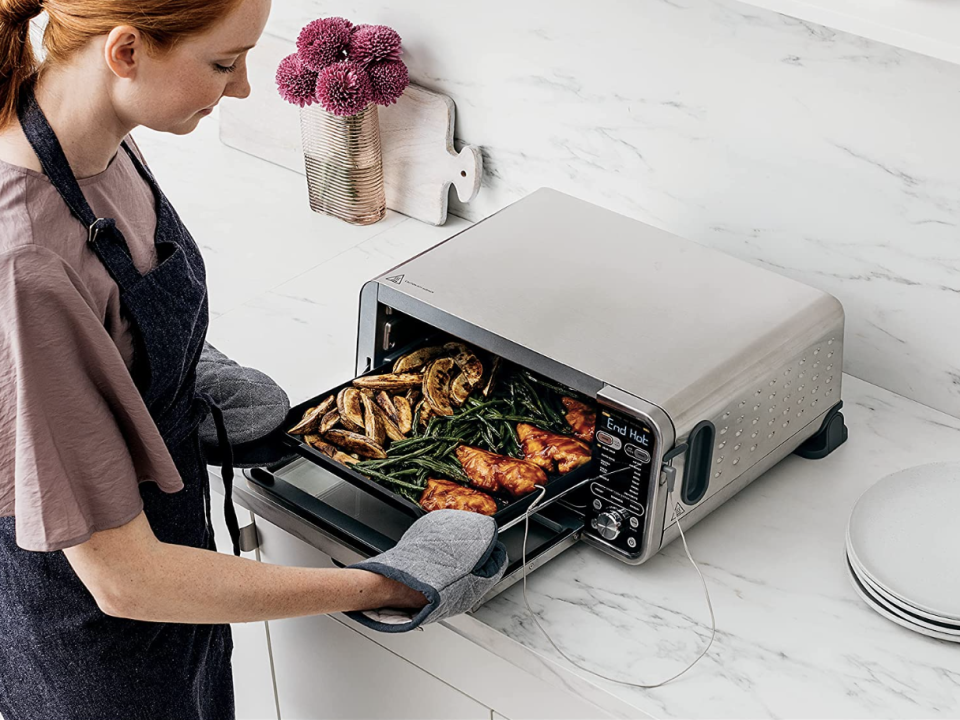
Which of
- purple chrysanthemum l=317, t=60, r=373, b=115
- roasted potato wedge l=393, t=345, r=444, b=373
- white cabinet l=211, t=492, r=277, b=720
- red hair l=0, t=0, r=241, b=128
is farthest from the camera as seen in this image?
purple chrysanthemum l=317, t=60, r=373, b=115

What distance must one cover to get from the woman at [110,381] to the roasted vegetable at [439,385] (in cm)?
19

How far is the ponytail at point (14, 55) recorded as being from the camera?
36.6 inches

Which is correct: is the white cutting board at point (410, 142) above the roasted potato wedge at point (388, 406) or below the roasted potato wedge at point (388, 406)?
above

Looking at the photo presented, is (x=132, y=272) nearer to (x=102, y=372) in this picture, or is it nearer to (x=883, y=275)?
(x=102, y=372)

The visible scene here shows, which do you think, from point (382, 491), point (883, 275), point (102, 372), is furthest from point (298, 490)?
point (883, 275)

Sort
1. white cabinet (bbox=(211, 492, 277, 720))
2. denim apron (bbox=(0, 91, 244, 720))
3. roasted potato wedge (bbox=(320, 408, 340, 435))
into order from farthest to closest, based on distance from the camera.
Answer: white cabinet (bbox=(211, 492, 277, 720)) < roasted potato wedge (bbox=(320, 408, 340, 435)) < denim apron (bbox=(0, 91, 244, 720))

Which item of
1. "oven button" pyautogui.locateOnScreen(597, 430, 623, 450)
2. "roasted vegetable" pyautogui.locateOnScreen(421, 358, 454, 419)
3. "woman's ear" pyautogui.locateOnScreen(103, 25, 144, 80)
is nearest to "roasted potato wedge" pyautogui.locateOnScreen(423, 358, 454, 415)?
"roasted vegetable" pyautogui.locateOnScreen(421, 358, 454, 419)

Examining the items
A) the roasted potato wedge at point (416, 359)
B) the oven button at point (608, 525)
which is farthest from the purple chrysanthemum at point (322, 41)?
the oven button at point (608, 525)

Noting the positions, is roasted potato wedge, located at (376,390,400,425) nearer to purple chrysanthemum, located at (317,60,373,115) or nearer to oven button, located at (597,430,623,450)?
oven button, located at (597,430,623,450)

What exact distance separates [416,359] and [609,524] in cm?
32

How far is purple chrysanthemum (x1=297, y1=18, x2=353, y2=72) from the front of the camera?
1.70m

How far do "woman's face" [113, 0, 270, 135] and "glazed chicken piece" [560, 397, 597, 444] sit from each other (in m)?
0.54

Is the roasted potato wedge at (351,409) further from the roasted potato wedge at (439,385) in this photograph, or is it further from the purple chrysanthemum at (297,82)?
the purple chrysanthemum at (297,82)

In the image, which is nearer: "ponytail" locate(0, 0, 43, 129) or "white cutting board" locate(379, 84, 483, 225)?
"ponytail" locate(0, 0, 43, 129)
